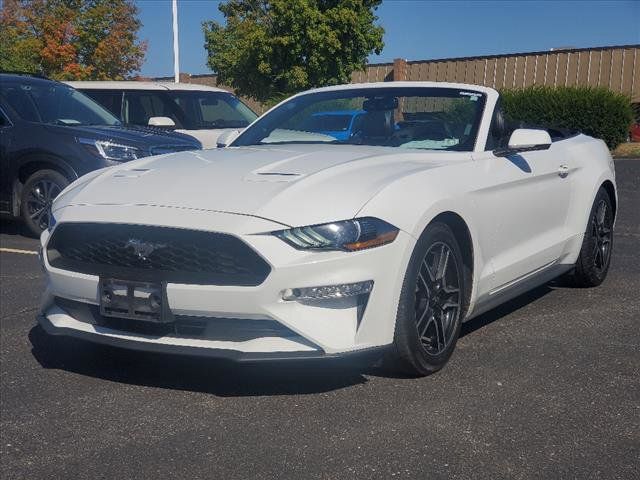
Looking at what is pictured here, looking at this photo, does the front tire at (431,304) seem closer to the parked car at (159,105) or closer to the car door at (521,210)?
the car door at (521,210)

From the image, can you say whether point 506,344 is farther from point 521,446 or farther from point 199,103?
point 199,103

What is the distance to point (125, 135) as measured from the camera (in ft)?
29.8

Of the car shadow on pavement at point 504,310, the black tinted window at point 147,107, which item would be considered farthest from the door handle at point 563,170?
the black tinted window at point 147,107

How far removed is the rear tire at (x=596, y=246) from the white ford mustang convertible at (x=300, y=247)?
1118 millimetres

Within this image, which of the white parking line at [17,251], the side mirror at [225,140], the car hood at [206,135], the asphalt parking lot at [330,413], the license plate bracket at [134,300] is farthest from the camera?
the car hood at [206,135]

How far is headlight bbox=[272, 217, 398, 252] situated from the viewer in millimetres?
3713

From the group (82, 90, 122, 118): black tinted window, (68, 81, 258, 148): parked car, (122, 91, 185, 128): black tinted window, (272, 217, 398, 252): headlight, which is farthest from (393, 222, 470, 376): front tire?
(82, 90, 122, 118): black tinted window

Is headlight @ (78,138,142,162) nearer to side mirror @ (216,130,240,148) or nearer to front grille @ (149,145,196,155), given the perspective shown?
front grille @ (149,145,196,155)

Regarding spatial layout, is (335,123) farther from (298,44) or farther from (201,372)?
(298,44)

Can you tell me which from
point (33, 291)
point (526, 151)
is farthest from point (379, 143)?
point (33, 291)

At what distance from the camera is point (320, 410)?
385cm

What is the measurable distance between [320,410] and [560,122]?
23.4 meters

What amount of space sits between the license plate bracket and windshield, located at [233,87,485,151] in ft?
6.33

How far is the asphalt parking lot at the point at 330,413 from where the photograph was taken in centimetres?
329
